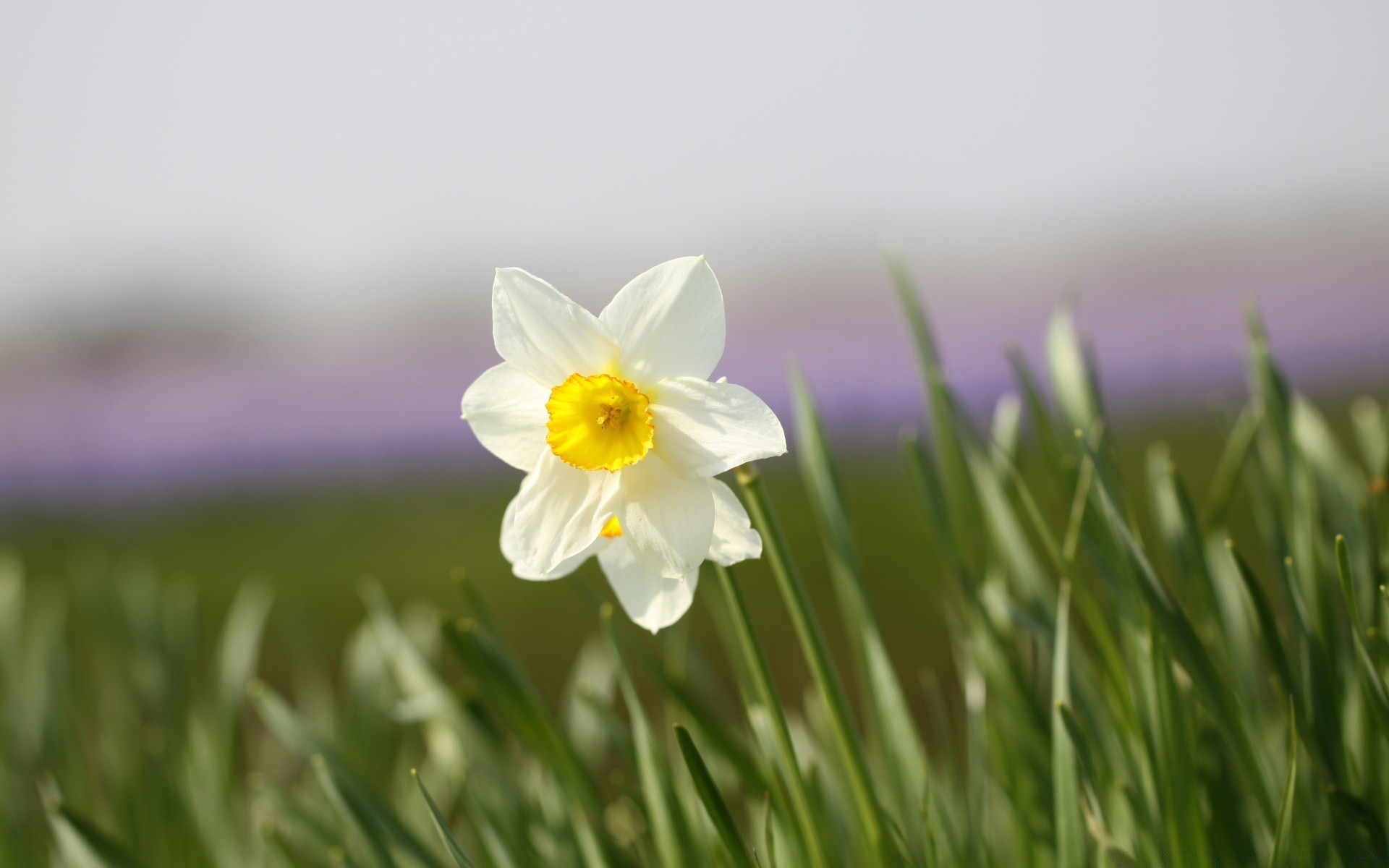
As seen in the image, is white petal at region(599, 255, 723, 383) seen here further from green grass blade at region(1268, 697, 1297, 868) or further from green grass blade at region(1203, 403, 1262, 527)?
green grass blade at region(1203, 403, 1262, 527)

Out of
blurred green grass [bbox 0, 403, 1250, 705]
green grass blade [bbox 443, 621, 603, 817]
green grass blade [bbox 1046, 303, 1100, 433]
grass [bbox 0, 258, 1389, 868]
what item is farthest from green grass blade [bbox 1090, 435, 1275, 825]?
blurred green grass [bbox 0, 403, 1250, 705]

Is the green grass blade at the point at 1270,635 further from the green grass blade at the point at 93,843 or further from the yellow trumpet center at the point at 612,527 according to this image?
the green grass blade at the point at 93,843

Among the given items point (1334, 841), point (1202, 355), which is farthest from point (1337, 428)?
point (1334, 841)

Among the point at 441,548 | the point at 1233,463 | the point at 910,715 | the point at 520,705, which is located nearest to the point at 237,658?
the point at 520,705

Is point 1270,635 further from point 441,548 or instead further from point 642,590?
point 441,548

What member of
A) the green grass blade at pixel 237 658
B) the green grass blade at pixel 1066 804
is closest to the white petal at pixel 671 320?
the green grass blade at pixel 1066 804
